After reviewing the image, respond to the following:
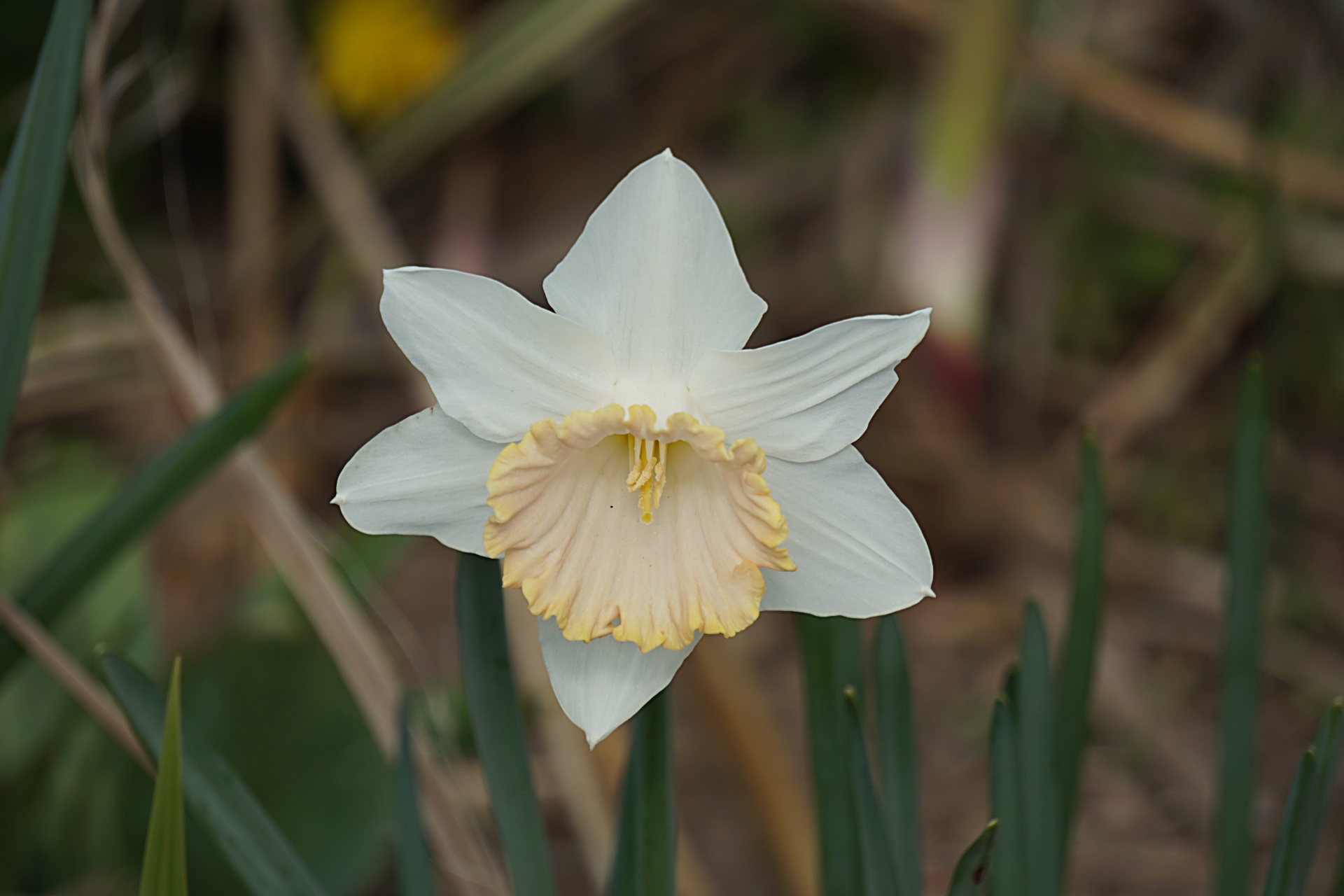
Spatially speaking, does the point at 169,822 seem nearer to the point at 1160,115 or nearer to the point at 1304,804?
the point at 1304,804

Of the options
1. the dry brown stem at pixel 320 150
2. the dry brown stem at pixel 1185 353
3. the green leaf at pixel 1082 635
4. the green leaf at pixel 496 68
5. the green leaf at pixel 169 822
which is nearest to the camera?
the green leaf at pixel 169 822

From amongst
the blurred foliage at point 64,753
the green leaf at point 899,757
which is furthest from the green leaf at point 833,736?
the blurred foliage at point 64,753

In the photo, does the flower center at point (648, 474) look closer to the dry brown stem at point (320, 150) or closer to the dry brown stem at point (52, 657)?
the dry brown stem at point (52, 657)

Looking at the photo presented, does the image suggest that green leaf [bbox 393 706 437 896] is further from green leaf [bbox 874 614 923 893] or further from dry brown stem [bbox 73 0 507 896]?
green leaf [bbox 874 614 923 893]

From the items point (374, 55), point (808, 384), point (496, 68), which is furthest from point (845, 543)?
point (374, 55)

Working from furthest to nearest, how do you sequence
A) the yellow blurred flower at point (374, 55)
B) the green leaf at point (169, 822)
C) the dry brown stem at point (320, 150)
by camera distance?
the yellow blurred flower at point (374, 55)
the dry brown stem at point (320, 150)
the green leaf at point (169, 822)

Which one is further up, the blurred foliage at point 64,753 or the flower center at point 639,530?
the flower center at point 639,530

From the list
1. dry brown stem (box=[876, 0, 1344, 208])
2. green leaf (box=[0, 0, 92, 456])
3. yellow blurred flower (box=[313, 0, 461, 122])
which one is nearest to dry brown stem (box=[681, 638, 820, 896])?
green leaf (box=[0, 0, 92, 456])
